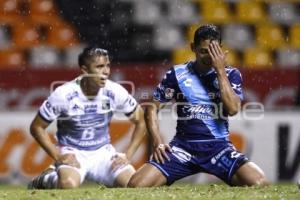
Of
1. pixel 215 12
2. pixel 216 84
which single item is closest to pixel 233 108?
pixel 216 84

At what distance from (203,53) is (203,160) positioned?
0.84 meters

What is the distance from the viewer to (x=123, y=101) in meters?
8.41

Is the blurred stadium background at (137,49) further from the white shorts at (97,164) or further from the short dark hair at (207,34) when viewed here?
the short dark hair at (207,34)

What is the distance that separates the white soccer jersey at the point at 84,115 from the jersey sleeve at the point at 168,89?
1070 millimetres

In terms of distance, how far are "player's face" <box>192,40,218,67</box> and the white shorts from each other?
1511mm

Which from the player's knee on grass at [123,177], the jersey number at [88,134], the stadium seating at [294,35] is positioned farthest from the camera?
the stadium seating at [294,35]

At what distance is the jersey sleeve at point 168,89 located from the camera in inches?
288

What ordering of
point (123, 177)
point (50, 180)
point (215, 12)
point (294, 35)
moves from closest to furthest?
point (50, 180)
point (123, 177)
point (294, 35)
point (215, 12)

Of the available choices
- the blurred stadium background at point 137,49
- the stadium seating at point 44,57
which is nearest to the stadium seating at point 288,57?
the blurred stadium background at point 137,49

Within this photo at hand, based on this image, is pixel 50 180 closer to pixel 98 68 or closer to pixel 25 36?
pixel 98 68

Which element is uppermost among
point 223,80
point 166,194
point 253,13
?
point 253,13

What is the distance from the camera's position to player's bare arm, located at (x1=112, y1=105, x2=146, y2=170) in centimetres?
820

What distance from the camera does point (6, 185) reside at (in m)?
10.8

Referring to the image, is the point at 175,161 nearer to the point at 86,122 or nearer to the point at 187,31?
the point at 86,122
